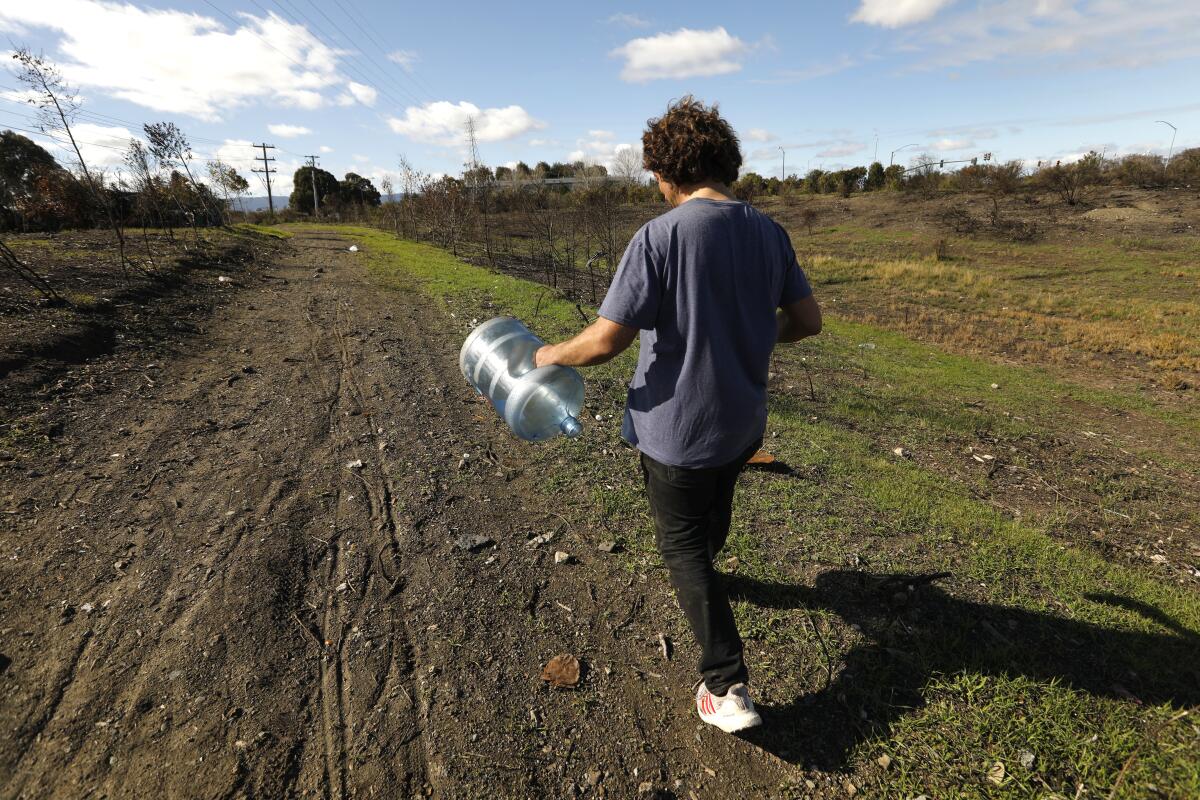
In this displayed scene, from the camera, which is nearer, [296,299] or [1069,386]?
[1069,386]

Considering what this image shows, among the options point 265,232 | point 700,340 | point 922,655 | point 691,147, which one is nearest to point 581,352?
point 700,340

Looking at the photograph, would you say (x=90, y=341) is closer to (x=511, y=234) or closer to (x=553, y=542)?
(x=553, y=542)

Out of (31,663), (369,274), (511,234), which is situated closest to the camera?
(31,663)

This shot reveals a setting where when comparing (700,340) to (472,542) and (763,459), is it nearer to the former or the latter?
(472,542)

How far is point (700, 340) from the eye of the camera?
194cm

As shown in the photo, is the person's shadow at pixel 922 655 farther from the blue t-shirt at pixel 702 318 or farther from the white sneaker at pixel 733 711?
the blue t-shirt at pixel 702 318

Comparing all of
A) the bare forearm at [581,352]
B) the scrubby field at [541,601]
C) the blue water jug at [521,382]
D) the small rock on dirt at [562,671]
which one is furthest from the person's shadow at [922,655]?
the bare forearm at [581,352]

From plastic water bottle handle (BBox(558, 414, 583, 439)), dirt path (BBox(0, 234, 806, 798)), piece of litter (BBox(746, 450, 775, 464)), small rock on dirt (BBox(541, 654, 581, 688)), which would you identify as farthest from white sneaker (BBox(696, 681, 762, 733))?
piece of litter (BBox(746, 450, 775, 464))

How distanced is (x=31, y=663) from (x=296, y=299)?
10.2 metres

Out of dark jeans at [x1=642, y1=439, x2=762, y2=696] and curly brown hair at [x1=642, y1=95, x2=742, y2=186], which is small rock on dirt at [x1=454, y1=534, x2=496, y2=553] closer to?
dark jeans at [x1=642, y1=439, x2=762, y2=696]

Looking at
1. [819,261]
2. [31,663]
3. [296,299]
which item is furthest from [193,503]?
[819,261]

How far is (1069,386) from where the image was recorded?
27.0 ft

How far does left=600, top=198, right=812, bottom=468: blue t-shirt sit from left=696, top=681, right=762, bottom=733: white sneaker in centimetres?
89

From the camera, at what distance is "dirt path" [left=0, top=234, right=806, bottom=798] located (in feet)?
6.73
